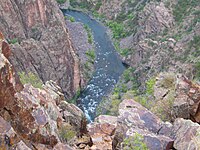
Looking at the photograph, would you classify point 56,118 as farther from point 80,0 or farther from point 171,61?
point 80,0

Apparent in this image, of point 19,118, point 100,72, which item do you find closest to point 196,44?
point 100,72

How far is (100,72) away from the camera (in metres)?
100

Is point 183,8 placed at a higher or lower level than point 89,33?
higher

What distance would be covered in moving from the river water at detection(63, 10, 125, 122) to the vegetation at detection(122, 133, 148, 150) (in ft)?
158

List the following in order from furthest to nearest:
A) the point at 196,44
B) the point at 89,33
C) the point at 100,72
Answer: the point at 89,33, the point at 100,72, the point at 196,44

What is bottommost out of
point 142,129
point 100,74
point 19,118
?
point 100,74

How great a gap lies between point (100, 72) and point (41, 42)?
60.6 ft

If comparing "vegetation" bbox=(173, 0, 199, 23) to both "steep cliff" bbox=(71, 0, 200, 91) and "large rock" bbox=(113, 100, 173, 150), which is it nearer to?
"steep cliff" bbox=(71, 0, 200, 91)

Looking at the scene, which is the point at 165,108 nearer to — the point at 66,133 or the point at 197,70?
the point at 66,133

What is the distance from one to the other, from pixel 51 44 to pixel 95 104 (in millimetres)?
17983

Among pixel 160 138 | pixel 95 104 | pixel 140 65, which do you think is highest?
pixel 160 138

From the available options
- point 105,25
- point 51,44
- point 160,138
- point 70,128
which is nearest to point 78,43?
point 105,25

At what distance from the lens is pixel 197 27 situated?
86.4 m

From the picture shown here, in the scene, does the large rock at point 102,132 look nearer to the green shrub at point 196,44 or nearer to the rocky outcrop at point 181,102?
the rocky outcrop at point 181,102
